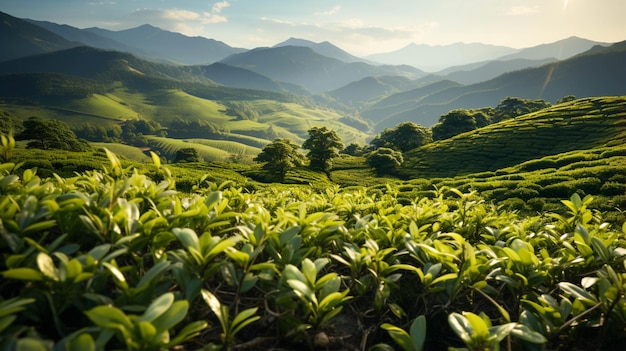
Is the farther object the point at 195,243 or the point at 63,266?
the point at 195,243

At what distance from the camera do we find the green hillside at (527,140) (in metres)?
42.5

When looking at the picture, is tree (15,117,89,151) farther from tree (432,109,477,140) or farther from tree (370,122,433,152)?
tree (432,109,477,140)

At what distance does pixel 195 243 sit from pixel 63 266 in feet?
1.70

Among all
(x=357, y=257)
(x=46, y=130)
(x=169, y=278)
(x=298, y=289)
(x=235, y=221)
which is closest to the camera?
(x=298, y=289)

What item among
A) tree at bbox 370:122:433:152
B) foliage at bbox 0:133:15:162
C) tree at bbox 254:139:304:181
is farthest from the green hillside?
foliage at bbox 0:133:15:162

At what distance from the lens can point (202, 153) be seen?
147125 mm

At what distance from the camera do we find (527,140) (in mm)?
47438

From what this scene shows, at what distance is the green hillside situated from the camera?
139ft

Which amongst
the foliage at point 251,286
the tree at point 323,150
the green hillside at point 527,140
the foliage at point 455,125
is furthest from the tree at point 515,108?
the foliage at point 251,286

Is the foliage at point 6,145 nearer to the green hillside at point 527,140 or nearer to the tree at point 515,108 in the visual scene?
the green hillside at point 527,140

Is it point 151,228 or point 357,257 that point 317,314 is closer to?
point 357,257

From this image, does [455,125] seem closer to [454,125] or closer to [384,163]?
[454,125]

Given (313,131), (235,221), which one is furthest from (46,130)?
(235,221)

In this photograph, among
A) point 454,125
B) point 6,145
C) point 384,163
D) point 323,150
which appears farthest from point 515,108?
point 6,145
